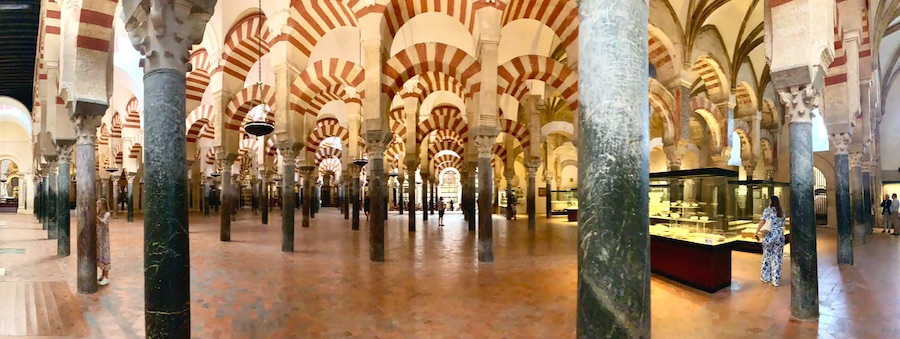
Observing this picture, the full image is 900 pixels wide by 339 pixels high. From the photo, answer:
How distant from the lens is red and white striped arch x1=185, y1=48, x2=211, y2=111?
11.1 m

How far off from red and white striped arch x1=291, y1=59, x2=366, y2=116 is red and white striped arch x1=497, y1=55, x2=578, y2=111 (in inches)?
117

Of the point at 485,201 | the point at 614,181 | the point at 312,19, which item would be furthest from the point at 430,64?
the point at 614,181

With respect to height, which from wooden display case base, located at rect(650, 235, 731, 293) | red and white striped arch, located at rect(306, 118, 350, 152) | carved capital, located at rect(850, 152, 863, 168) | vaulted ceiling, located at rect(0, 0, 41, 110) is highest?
vaulted ceiling, located at rect(0, 0, 41, 110)

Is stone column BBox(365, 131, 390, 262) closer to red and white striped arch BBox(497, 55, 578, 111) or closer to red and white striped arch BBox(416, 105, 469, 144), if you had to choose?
red and white striped arch BBox(497, 55, 578, 111)

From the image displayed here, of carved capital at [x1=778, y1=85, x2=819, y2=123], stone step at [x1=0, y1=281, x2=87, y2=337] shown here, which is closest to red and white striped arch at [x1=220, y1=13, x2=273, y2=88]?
stone step at [x1=0, y1=281, x2=87, y2=337]

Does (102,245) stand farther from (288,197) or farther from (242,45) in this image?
(242,45)

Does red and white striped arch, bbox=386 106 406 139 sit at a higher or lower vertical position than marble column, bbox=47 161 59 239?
higher

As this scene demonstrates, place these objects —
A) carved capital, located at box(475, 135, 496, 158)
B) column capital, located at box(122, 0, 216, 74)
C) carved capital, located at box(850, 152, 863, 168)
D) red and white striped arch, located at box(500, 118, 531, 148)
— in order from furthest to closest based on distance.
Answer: red and white striped arch, located at box(500, 118, 531, 148) < carved capital, located at box(850, 152, 863, 168) < carved capital, located at box(475, 135, 496, 158) < column capital, located at box(122, 0, 216, 74)

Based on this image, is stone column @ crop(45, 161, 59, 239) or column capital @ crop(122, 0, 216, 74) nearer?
column capital @ crop(122, 0, 216, 74)

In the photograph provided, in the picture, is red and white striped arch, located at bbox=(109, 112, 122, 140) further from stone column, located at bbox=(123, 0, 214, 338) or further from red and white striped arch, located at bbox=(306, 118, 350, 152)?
stone column, located at bbox=(123, 0, 214, 338)

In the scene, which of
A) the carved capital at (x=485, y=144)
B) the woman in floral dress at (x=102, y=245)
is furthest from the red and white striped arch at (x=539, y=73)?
the woman in floral dress at (x=102, y=245)

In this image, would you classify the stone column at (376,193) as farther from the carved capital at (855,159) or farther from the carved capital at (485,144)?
the carved capital at (855,159)

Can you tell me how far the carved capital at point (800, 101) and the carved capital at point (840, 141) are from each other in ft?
12.3

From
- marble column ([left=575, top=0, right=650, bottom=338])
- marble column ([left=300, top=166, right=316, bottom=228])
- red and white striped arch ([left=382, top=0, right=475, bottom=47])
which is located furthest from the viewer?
marble column ([left=300, top=166, right=316, bottom=228])
